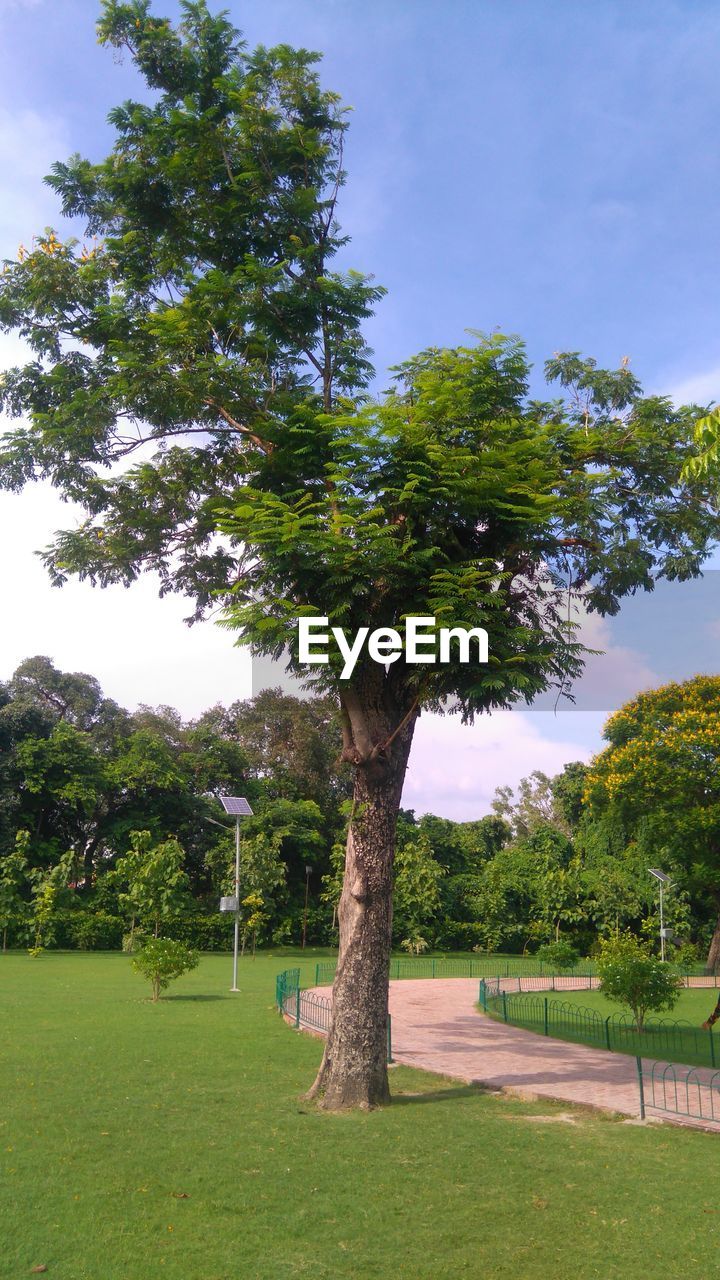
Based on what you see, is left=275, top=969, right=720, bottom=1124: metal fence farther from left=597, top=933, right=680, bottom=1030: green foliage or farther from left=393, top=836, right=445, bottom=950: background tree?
left=393, top=836, right=445, bottom=950: background tree

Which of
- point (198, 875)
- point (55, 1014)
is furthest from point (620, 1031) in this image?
point (198, 875)

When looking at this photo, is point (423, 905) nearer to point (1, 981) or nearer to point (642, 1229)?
point (1, 981)

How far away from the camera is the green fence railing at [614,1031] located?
16562 millimetres

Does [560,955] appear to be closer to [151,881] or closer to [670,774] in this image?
[670,774]

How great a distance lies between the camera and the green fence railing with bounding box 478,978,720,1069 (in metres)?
16.6

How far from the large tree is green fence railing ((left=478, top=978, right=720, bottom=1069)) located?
7394 millimetres

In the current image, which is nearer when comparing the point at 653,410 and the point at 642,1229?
the point at 642,1229

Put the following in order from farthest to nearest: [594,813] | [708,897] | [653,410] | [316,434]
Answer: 1. [708,897]
2. [594,813]
3. [653,410]
4. [316,434]

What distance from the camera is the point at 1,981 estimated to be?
2339 cm

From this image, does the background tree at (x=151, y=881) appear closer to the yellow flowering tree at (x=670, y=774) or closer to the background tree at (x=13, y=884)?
the background tree at (x=13, y=884)

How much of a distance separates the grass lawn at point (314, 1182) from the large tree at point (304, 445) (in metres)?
1.72

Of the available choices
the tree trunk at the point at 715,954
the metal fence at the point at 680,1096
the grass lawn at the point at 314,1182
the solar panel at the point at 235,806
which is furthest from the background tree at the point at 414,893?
the grass lawn at the point at 314,1182

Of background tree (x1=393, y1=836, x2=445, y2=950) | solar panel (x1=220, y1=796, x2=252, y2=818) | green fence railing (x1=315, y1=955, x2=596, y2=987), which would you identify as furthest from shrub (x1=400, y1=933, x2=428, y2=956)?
solar panel (x1=220, y1=796, x2=252, y2=818)

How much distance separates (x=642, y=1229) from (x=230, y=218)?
490 inches
